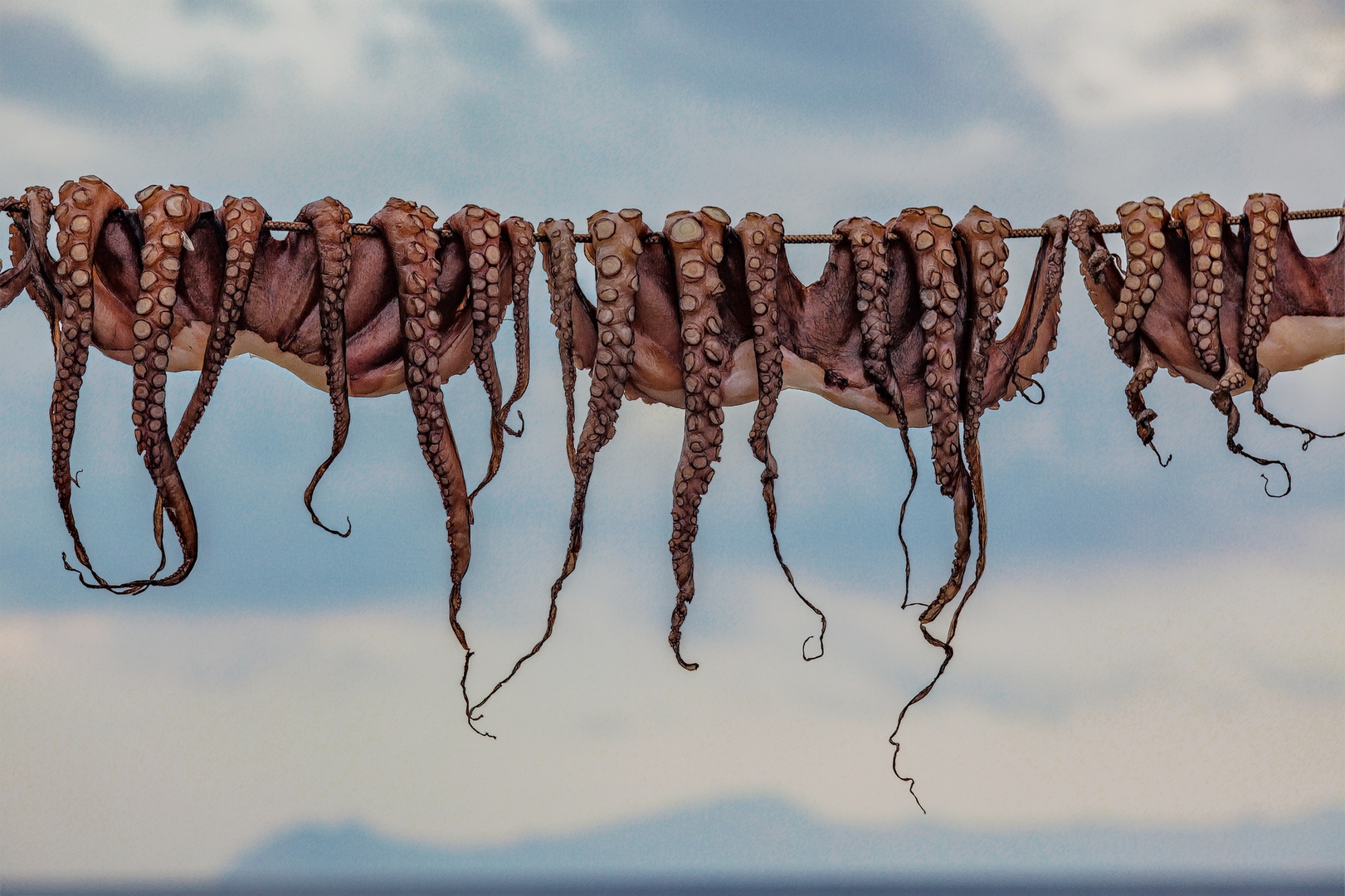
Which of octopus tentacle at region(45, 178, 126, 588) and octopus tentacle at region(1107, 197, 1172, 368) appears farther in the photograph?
octopus tentacle at region(1107, 197, 1172, 368)

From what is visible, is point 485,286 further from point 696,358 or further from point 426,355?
point 696,358

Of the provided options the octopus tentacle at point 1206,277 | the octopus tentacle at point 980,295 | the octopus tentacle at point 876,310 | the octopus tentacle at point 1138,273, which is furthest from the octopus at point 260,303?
the octopus tentacle at point 1206,277

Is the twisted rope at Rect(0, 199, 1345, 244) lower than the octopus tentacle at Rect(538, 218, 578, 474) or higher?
higher

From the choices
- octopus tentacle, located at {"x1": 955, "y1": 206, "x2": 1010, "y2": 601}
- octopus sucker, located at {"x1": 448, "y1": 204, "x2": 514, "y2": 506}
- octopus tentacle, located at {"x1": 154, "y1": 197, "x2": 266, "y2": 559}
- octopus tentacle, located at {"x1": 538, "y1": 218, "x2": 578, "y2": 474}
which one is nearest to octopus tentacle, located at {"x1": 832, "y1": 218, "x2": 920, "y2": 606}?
octopus tentacle, located at {"x1": 955, "y1": 206, "x2": 1010, "y2": 601}

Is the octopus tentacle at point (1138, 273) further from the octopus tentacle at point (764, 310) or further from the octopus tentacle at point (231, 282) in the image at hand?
the octopus tentacle at point (231, 282)

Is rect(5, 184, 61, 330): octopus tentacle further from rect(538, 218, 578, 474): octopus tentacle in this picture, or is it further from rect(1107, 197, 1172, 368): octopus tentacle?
rect(1107, 197, 1172, 368): octopus tentacle

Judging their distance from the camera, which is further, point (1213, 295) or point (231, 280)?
point (1213, 295)

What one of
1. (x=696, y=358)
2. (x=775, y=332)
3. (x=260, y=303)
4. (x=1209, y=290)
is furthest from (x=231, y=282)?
(x=1209, y=290)
